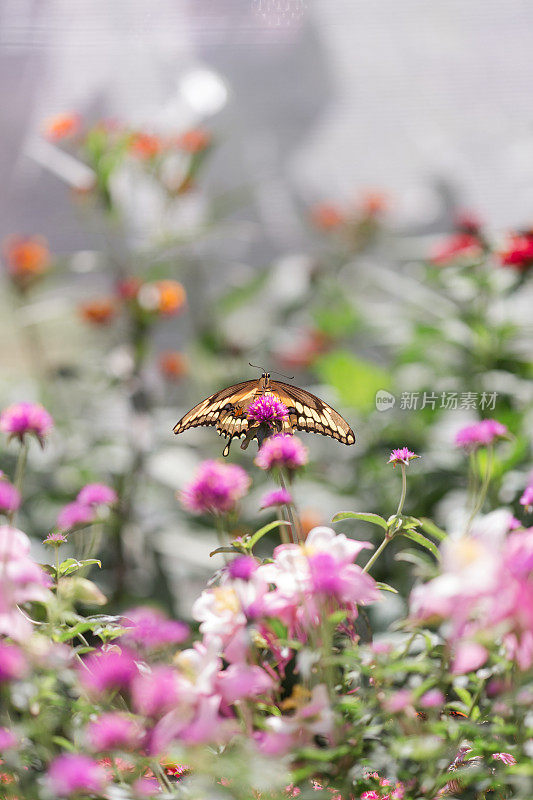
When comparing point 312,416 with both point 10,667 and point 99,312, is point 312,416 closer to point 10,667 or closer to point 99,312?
point 10,667

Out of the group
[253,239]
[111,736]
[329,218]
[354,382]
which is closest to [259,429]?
[111,736]

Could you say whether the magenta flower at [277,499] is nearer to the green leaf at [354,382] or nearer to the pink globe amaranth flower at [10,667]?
the pink globe amaranth flower at [10,667]

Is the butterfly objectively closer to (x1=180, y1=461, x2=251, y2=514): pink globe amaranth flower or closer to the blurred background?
(x1=180, y1=461, x2=251, y2=514): pink globe amaranth flower

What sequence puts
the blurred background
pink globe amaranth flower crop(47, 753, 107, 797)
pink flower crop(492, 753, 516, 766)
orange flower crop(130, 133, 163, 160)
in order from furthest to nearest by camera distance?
orange flower crop(130, 133, 163, 160) → the blurred background → pink flower crop(492, 753, 516, 766) → pink globe amaranth flower crop(47, 753, 107, 797)

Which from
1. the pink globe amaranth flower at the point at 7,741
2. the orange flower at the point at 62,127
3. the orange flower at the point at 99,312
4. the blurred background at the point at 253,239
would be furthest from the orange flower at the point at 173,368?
the pink globe amaranth flower at the point at 7,741

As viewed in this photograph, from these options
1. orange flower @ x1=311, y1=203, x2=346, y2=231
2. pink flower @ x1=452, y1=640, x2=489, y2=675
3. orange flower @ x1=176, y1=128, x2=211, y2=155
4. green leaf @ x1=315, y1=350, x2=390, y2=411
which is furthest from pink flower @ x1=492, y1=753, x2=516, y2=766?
orange flower @ x1=311, y1=203, x2=346, y2=231

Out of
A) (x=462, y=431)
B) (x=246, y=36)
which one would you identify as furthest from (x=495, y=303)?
(x=246, y=36)
